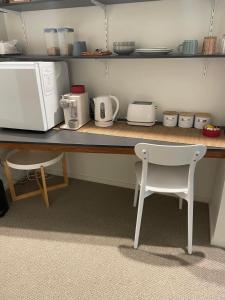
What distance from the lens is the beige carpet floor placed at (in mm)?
1442

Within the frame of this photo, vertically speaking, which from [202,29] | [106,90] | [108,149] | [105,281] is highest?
[202,29]

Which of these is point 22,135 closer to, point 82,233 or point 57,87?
point 57,87

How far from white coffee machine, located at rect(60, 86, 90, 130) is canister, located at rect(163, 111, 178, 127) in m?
0.65

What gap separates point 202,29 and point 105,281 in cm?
178

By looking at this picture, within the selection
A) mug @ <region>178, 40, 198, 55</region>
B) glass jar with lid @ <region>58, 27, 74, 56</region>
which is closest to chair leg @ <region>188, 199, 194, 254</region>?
mug @ <region>178, 40, 198, 55</region>

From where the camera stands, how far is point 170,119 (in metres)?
1.88

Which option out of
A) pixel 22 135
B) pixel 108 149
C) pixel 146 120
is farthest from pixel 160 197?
pixel 22 135

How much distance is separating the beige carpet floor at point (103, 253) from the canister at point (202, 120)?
30.3 inches

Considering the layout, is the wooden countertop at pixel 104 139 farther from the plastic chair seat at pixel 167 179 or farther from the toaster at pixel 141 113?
the plastic chair seat at pixel 167 179

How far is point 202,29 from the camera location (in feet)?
5.42

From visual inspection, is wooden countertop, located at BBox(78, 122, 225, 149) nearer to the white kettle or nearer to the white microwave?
the white kettle

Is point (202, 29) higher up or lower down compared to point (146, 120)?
higher up

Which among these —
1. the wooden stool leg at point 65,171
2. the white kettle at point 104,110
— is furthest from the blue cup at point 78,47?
the wooden stool leg at point 65,171

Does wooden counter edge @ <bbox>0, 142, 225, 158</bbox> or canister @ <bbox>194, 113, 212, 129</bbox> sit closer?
wooden counter edge @ <bbox>0, 142, 225, 158</bbox>
